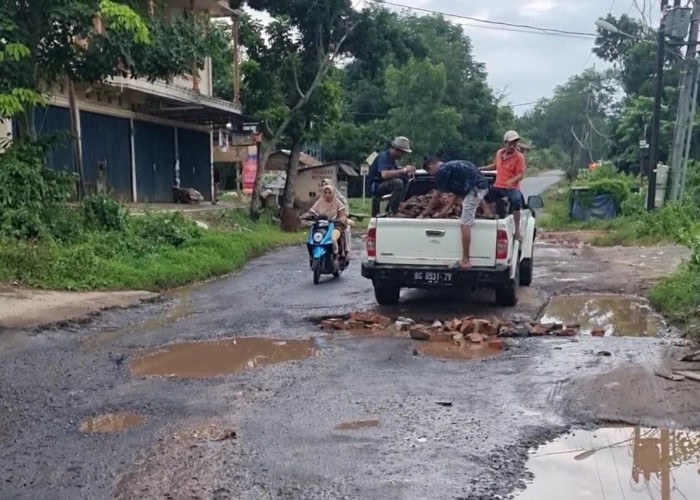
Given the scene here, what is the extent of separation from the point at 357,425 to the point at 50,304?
6.15 metres

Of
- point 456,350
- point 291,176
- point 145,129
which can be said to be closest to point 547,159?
point 291,176

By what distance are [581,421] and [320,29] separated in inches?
847

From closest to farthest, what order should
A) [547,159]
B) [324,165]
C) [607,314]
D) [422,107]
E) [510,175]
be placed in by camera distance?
[607,314]
[510,175]
[324,165]
[422,107]
[547,159]

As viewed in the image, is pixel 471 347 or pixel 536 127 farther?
pixel 536 127

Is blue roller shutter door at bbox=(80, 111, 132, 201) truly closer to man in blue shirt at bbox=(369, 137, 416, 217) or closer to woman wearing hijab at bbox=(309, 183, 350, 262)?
woman wearing hijab at bbox=(309, 183, 350, 262)

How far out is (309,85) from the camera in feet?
86.3

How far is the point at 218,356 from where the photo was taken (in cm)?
754

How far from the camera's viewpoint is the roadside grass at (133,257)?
1136cm

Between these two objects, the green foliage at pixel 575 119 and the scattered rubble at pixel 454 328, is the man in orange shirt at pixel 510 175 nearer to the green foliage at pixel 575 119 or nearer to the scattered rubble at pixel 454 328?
the scattered rubble at pixel 454 328

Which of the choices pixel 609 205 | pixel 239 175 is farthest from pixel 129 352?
pixel 239 175

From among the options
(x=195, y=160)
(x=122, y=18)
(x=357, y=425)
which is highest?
(x=122, y=18)

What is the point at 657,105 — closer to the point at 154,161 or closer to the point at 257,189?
the point at 257,189

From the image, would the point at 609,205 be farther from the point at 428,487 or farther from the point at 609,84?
the point at 609,84

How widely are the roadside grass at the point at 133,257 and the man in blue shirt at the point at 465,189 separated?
5.11 meters
